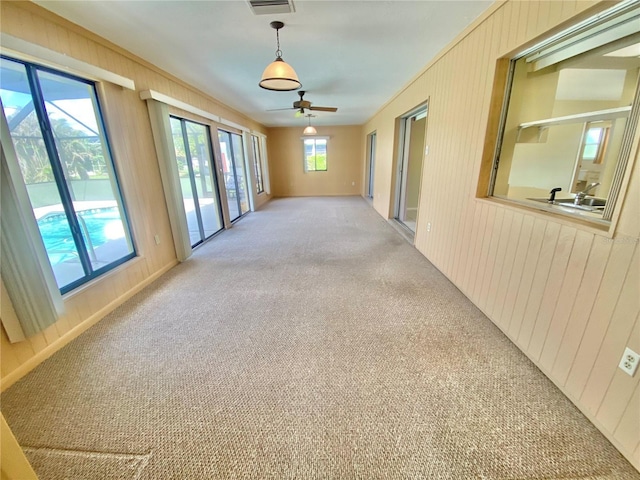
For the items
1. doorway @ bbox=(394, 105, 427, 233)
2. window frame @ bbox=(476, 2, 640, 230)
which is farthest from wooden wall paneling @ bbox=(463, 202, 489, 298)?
doorway @ bbox=(394, 105, 427, 233)

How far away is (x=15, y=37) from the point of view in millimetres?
1606

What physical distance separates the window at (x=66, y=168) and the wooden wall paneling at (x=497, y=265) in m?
3.35

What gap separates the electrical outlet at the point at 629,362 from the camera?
1.08 m

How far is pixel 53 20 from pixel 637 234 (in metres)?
3.83

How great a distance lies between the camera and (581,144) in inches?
69.9

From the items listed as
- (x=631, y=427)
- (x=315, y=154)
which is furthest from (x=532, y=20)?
(x=315, y=154)

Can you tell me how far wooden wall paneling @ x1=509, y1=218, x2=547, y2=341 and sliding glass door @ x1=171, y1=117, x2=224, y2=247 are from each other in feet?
12.7

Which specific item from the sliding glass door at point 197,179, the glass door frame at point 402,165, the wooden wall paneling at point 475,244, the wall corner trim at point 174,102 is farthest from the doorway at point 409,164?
the sliding glass door at point 197,179

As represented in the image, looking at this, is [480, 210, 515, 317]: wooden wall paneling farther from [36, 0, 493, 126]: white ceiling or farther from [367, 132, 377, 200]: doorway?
[367, 132, 377, 200]: doorway

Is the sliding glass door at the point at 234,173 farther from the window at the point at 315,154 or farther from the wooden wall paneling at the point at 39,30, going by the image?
the window at the point at 315,154

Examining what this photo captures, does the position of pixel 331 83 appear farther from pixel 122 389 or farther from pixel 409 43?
pixel 122 389

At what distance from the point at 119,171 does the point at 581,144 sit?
3948mm

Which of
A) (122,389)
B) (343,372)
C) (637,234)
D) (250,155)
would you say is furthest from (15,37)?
(250,155)

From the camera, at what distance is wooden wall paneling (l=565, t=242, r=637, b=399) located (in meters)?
1.14
